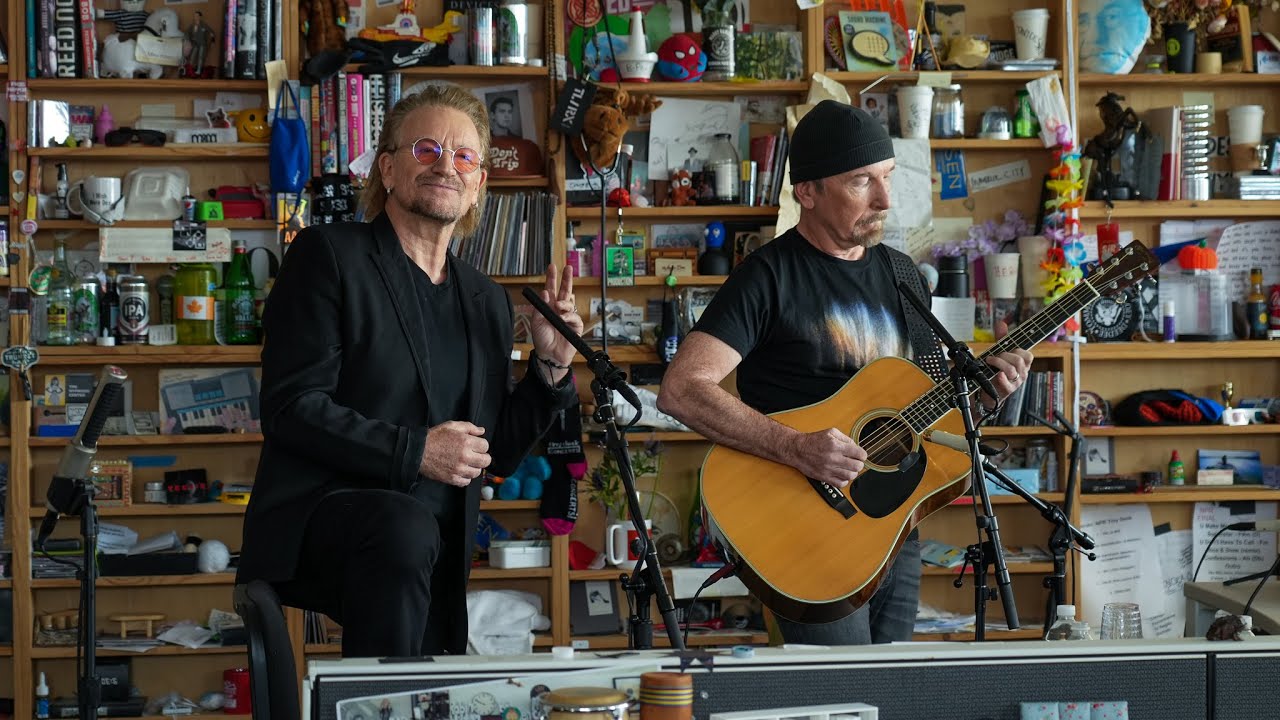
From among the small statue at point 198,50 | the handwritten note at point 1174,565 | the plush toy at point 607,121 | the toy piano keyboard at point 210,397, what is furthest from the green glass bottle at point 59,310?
the handwritten note at point 1174,565

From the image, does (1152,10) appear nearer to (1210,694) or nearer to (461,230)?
(461,230)

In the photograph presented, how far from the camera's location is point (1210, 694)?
1429 millimetres

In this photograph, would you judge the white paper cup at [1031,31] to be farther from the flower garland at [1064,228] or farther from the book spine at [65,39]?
the book spine at [65,39]

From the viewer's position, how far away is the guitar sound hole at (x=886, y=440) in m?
2.63

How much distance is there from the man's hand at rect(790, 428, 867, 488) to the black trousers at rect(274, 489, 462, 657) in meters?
0.81

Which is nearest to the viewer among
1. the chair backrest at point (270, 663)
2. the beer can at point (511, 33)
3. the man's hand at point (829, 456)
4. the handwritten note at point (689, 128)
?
the chair backrest at point (270, 663)

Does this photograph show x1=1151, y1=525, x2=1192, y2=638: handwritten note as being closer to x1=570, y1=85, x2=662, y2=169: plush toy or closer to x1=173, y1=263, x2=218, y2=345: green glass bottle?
x1=570, y1=85, x2=662, y2=169: plush toy

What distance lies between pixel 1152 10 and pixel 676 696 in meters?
4.35

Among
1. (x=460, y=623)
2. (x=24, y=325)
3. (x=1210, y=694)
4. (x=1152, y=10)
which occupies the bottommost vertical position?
(x=460, y=623)

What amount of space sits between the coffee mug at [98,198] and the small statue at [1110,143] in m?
3.45

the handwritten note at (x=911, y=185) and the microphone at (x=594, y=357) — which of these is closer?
the microphone at (x=594, y=357)

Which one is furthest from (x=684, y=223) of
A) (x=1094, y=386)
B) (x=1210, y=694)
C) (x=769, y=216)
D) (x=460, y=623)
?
(x=1210, y=694)

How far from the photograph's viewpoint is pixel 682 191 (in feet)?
15.3

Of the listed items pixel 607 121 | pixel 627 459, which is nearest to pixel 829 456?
pixel 627 459
